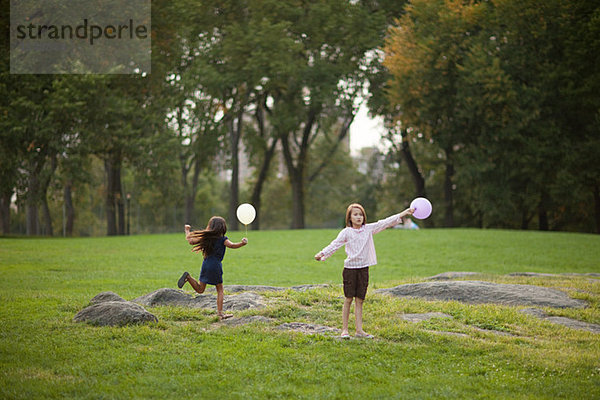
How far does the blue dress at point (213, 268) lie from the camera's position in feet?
32.9

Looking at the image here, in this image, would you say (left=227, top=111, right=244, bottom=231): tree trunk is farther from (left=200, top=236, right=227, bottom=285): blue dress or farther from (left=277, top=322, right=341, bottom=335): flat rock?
(left=277, top=322, right=341, bottom=335): flat rock

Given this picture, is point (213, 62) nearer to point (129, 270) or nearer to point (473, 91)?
point (473, 91)

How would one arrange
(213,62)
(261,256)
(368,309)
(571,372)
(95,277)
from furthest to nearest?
(213,62) < (261,256) < (95,277) < (368,309) < (571,372)

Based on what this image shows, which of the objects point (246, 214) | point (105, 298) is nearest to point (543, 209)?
point (246, 214)

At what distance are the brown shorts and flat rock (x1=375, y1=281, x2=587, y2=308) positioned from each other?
372cm

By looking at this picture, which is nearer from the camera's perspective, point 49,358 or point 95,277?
point 49,358

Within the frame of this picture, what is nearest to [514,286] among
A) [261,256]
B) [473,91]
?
[261,256]

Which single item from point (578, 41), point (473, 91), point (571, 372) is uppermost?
point (578, 41)

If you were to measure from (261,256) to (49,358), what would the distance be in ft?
56.7

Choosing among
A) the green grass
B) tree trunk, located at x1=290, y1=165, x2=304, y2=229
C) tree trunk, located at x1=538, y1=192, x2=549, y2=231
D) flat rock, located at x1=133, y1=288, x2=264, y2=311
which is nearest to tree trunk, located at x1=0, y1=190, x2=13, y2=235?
tree trunk, located at x1=290, y1=165, x2=304, y2=229

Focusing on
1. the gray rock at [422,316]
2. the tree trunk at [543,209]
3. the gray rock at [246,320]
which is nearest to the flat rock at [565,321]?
the gray rock at [422,316]

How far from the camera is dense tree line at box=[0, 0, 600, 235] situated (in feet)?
112

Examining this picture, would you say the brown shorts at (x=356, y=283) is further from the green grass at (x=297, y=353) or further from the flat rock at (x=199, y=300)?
the flat rock at (x=199, y=300)

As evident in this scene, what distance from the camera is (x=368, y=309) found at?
35.7ft
